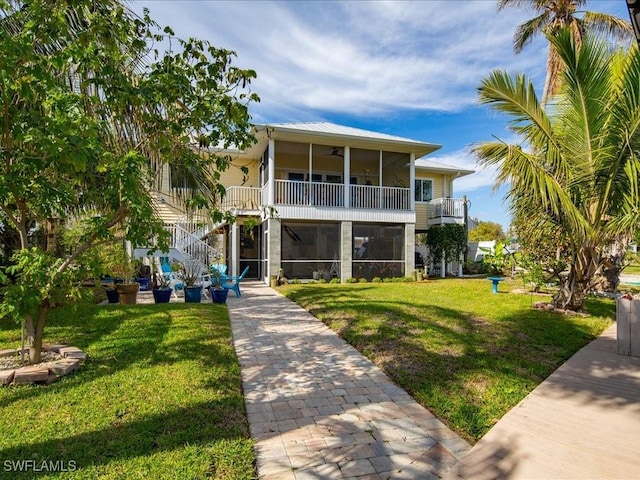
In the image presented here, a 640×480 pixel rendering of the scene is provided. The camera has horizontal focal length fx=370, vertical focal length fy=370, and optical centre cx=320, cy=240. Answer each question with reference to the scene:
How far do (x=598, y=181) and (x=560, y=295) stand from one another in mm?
3006

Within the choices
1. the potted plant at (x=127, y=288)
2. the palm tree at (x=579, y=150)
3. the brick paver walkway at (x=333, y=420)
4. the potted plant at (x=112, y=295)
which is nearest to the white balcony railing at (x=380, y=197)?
the palm tree at (x=579, y=150)

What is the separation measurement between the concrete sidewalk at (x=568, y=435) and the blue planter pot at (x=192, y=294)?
8.29 m

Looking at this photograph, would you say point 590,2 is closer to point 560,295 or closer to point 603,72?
point 603,72

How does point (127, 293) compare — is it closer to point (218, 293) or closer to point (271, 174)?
point (218, 293)

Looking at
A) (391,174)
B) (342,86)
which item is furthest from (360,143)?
(391,174)

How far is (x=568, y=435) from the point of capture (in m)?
3.39

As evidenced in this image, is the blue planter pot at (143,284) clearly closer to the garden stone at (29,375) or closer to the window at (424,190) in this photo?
the garden stone at (29,375)

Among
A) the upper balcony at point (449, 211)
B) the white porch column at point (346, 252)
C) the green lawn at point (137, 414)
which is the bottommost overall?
the green lawn at point (137, 414)

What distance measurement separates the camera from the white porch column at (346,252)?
627 inches

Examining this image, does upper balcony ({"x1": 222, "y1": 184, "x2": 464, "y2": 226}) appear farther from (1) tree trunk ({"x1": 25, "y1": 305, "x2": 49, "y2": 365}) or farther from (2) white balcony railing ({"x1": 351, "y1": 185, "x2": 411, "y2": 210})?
(1) tree trunk ({"x1": 25, "y1": 305, "x2": 49, "y2": 365})

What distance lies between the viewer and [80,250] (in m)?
4.50

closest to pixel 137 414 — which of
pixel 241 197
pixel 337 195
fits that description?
pixel 337 195

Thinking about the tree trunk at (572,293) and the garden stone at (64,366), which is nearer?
the garden stone at (64,366)

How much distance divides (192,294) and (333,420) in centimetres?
754
